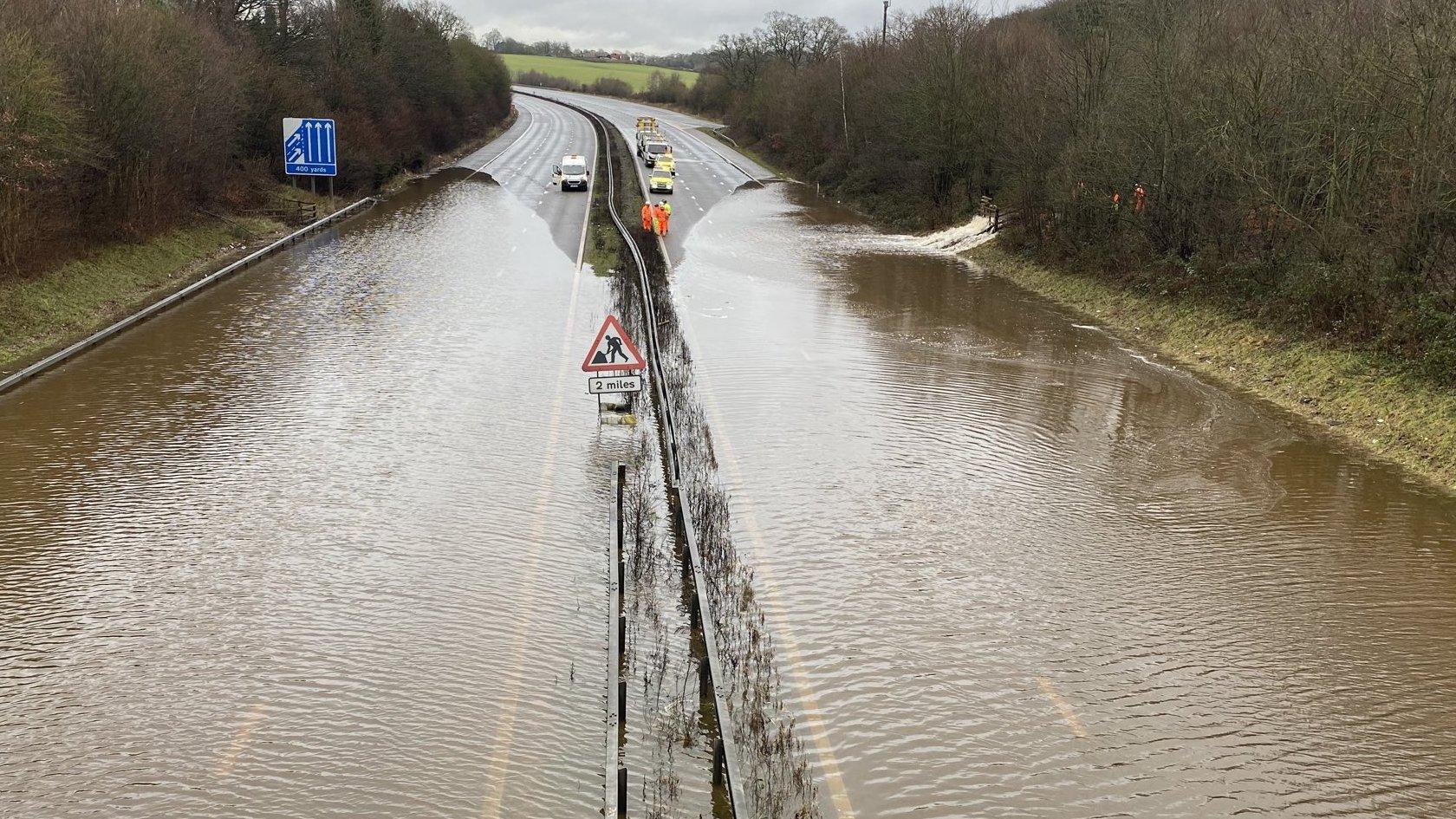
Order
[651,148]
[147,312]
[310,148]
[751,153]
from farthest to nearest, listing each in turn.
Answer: [751,153], [651,148], [310,148], [147,312]

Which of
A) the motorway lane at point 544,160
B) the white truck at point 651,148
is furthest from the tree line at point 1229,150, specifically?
the white truck at point 651,148

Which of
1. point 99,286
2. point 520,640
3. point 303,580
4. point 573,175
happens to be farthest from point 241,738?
point 573,175

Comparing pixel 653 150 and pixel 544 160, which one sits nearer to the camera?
pixel 544 160

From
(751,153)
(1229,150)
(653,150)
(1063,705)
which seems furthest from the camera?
(751,153)

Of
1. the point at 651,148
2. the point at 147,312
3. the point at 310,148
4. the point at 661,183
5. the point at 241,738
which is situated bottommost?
the point at 241,738

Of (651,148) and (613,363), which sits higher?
(651,148)

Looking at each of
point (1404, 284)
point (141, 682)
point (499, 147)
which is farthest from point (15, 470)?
point (499, 147)

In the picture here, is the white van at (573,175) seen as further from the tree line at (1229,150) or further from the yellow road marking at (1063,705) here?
the yellow road marking at (1063,705)

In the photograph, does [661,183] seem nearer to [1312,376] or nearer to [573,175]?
[573,175]
